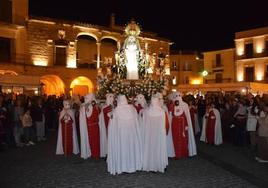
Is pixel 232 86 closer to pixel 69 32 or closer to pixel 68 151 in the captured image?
pixel 69 32

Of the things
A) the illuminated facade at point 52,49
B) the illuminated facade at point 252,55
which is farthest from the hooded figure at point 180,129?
the illuminated facade at point 252,55

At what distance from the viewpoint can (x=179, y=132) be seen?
35.8 ft

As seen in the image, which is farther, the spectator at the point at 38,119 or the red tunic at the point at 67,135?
the spectator at the point at 38,119

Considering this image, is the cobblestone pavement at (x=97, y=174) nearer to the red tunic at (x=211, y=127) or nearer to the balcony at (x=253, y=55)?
the red tunic at (x=211, y=127)

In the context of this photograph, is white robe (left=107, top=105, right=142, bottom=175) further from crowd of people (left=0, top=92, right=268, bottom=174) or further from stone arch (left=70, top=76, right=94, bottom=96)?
stone arch (left=70, top=76, right=94, bottom=96)

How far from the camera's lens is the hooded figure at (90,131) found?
10984 millimetres

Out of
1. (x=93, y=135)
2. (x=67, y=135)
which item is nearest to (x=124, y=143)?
(x=93, y=135)

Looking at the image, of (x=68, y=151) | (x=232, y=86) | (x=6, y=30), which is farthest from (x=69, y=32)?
(x=68, y=151)

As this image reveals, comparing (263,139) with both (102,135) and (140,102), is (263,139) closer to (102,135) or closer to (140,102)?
(140,102)

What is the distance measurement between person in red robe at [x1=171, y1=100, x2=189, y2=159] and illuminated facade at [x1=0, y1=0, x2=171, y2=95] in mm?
14877

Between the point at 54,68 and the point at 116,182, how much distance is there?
2460 cm

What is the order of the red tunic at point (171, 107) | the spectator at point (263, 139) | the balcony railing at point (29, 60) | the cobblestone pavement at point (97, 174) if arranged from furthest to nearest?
the balcony railing at point (29, 60) → the red tunic at point (171, 107) → the spectator at point (263, 139) → the cobblestone pavement at point (97, 174)

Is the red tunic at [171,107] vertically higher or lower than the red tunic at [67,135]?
higher

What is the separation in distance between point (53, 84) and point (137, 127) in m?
25.2
